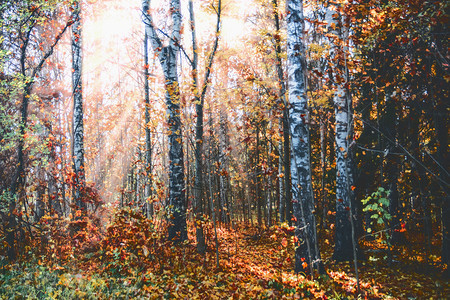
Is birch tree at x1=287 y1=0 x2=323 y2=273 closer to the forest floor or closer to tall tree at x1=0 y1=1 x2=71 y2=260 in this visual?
the forest floor

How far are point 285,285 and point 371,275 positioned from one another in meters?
2.11

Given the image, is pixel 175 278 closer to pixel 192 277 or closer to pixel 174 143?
pixel 192 277

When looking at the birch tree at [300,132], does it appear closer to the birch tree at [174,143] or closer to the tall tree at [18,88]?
the birch tree at [174,143]

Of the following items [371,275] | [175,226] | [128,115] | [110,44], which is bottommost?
[371,275]

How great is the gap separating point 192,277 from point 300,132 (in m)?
3.48

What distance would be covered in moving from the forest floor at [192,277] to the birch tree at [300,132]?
30 cm

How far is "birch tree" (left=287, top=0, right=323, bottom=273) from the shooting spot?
175 inches

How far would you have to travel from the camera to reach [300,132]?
458 centimetres

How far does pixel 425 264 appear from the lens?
5.41 meters

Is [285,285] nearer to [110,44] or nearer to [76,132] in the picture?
[76,132]

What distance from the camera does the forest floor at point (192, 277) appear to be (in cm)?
423

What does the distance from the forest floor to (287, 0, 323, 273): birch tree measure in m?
0.30

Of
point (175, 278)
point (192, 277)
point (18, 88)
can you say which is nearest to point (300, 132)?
point (192, 277)

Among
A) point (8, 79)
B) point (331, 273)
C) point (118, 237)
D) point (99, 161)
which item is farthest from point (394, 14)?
point (99, 161)
